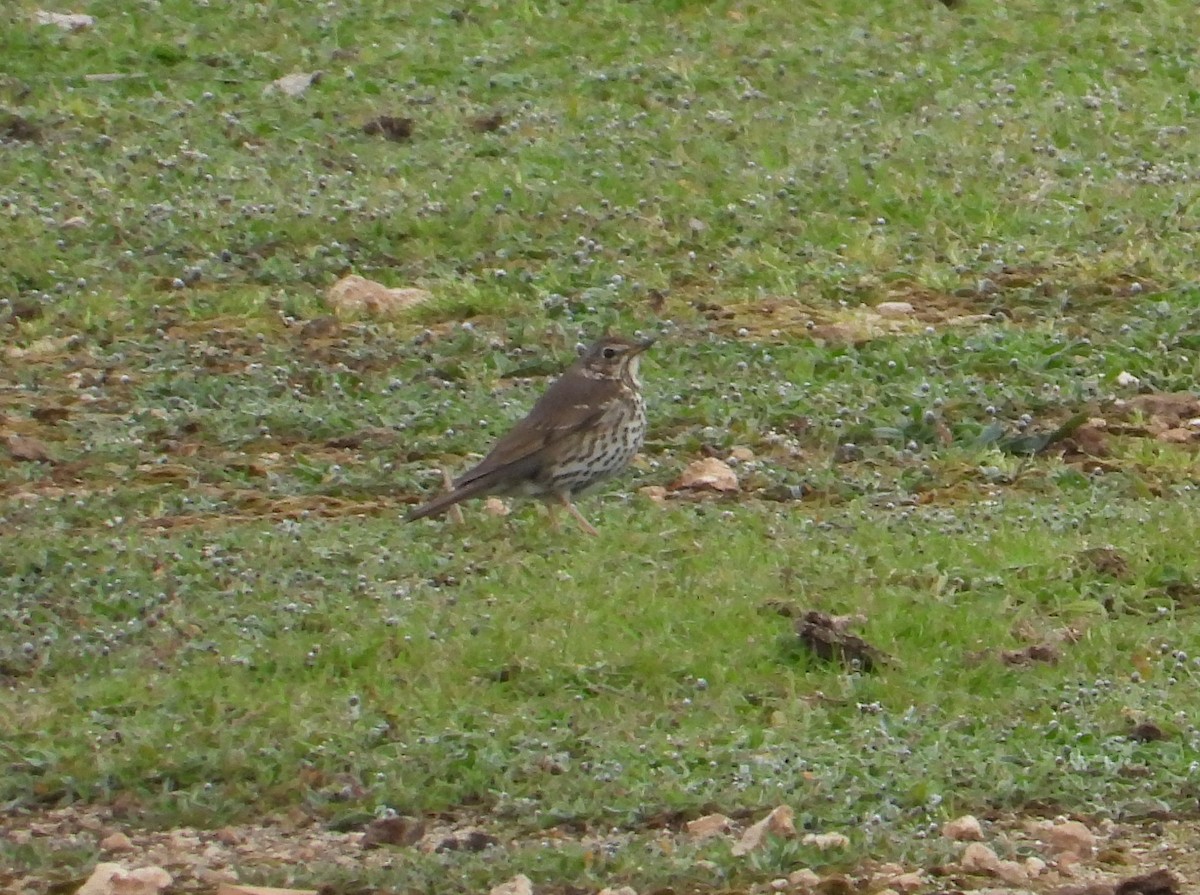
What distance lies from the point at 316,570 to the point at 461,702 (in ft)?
4.62

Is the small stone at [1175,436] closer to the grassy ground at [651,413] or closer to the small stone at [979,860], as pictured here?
the grassy ground at [651,413]

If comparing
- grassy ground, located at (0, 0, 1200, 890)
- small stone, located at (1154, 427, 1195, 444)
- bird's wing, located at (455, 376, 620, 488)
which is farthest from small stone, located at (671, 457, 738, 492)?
small stone, located at (1154, 427, 1195, 444)

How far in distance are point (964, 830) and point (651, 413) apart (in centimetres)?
441

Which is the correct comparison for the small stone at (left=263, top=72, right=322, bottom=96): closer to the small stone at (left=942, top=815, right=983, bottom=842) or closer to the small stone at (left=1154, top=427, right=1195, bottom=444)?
the small stone at (left=1154, top=427, right=1195, bottom=444)

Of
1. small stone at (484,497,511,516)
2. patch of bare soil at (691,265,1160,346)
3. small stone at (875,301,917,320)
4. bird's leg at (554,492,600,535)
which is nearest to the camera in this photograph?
bird's leg at (554,492,600,535)

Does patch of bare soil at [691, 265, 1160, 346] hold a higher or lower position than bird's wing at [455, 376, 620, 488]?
lower

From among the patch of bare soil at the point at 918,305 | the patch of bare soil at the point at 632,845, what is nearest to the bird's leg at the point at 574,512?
the patch of bare soil at the point at 918,305

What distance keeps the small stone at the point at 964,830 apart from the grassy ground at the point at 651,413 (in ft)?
0.44

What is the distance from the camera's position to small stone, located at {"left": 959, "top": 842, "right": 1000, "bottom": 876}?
625cm

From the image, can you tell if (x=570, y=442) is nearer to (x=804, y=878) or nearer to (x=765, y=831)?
(x=765, y=831)

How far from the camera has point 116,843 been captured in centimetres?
671

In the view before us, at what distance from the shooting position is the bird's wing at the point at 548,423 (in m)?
9.52

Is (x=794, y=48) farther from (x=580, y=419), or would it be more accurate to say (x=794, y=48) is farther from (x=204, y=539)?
(x=204, y=539)

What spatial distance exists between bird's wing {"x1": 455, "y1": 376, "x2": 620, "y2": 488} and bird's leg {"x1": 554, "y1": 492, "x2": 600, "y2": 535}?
0.16m
